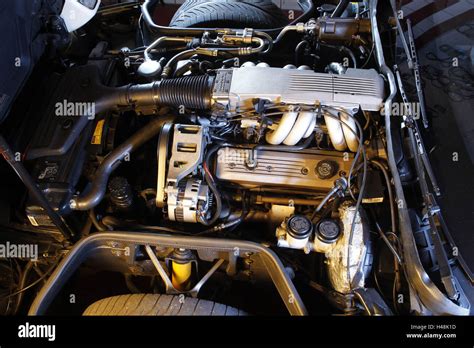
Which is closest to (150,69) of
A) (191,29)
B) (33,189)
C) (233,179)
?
(191,29)

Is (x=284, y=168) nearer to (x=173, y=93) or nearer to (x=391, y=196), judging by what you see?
(x=391, y=196)

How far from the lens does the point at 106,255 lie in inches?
61.7

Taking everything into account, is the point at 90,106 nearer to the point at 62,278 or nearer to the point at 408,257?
the point at 62,278

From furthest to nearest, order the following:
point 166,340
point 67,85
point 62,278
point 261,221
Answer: point 67,85 → point 261,221 → point 62,278 → point 166,340

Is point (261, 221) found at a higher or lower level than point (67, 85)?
lower

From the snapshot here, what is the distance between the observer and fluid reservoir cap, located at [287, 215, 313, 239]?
1.41m

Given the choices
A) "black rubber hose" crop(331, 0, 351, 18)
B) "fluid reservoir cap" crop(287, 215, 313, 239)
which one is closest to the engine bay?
"fluid reservoir cap" crop(287, 215, 313, 239)

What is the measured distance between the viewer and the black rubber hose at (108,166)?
5.02 ft

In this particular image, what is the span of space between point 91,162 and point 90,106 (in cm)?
23

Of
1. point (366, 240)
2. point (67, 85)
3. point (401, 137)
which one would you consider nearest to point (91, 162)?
point (67, 85)

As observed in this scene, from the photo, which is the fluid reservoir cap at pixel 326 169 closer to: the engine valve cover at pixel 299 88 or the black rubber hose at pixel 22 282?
the engine valve cover at pixel 299 88

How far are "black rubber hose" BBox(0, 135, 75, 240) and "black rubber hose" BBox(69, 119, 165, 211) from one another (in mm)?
75

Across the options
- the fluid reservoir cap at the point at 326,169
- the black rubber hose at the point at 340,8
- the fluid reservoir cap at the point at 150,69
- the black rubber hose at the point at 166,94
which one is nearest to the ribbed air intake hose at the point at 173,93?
the black rubber hose at the point at 166,94

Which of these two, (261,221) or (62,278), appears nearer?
Result: (62,278)
